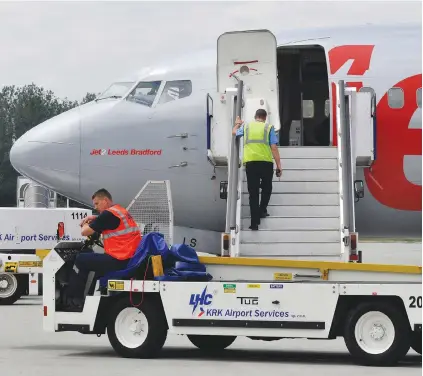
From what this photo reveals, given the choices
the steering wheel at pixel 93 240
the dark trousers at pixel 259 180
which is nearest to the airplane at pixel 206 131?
the dark trousers at pixel 259 180

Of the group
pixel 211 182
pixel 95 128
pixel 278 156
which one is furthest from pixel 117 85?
pixel 278 156

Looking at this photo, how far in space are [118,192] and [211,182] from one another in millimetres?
1411

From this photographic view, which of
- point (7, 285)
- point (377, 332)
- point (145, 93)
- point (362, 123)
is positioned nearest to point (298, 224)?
point (362, 123)

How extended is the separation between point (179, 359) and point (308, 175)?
4010mm

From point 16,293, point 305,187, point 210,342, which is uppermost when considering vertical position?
point 305,187

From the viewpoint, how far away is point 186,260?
1297 cm

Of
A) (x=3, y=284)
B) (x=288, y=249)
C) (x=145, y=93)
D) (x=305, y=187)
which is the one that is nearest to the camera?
(x=288, y=249)

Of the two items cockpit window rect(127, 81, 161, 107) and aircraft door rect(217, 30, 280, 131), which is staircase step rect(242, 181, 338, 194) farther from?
cockpit window rect(127, 81, 161, 107)

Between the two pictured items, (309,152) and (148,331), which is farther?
(309,152)

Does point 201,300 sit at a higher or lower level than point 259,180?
lower

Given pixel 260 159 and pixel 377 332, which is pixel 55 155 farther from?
pixel 377 332

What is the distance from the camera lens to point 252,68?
16547mm

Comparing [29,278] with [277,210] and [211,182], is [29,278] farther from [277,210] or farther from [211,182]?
[277,210]

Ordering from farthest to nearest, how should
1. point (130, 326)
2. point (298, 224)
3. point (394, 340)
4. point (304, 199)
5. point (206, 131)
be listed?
point (206, 131) < point (304, 199) < point (298, 224) < point (130, 326) < point (394, 340)
